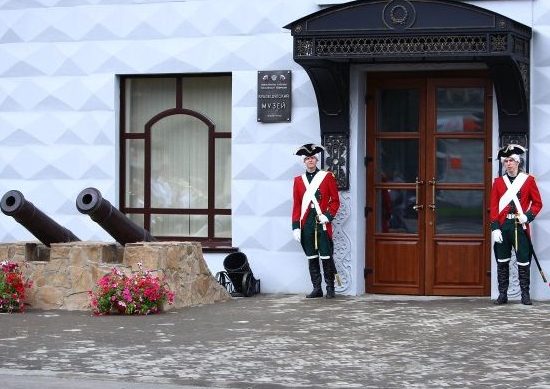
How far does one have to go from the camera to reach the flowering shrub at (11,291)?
52.9 ft

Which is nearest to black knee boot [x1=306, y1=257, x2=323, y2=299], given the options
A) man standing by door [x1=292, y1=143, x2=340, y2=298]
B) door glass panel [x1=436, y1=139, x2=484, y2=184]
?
man standing by door [x1=292, y1=143, x2=340, y2=298]

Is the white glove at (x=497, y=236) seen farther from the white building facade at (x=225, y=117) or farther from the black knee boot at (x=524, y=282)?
the white building facade at (x=225, y=117)

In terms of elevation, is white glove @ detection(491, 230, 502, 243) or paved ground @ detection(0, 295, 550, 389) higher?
white glove @ detection(491, 230, 502, 243)

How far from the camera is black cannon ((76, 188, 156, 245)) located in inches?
623

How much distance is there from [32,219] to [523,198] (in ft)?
20.0

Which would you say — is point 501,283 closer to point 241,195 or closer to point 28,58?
point 241,195

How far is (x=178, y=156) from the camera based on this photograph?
19312mm

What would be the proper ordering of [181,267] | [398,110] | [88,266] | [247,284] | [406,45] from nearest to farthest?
[88,266] → [181,267] → [406,45] → [247,284] → [398,110]

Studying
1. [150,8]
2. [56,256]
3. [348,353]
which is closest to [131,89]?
[150,8]

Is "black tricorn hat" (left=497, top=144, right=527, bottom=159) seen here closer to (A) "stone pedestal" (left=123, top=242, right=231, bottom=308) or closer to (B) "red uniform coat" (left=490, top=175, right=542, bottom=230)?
(B) "red uniform coat" (left=490, top=175, right=542, bottom=230)

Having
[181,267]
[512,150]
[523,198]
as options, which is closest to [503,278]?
[523,198]

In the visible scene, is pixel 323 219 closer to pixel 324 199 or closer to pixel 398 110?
pixel 324 199

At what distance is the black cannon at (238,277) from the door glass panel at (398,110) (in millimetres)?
2649

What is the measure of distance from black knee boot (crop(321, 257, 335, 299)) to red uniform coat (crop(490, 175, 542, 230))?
225cm
